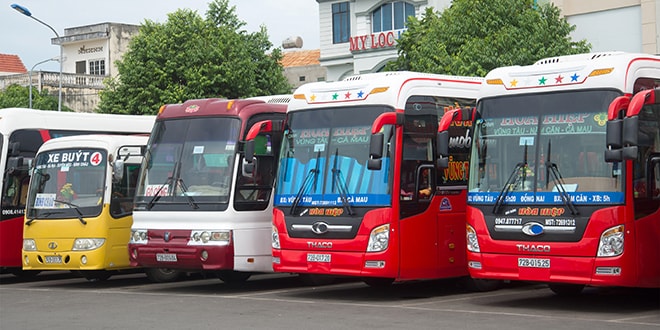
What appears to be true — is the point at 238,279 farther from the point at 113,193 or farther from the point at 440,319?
the point at 440,319

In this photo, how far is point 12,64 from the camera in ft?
299

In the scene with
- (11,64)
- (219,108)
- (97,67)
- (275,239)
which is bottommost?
(275,239)

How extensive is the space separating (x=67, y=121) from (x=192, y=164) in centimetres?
508

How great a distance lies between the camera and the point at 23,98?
60.8 meters

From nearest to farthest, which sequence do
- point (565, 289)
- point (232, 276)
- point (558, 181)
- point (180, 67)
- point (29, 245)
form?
point (558, 181) → point (565, 289) → point (232, 276) → point (29, 245) → point (180, 67)

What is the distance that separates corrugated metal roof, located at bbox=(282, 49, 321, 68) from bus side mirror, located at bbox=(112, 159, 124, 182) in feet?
152

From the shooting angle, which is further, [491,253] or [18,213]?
[18,213]

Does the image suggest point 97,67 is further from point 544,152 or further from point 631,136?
point 631,136

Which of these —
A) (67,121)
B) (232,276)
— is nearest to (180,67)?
(67,121)

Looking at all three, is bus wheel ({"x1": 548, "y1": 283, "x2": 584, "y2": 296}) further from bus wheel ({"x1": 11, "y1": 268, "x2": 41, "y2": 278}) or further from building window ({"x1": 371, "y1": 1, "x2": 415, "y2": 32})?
building window ({"x1": 371, "y1": 1, "x2": 415, "y2": 32})

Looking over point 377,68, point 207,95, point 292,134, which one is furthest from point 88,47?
point 292,134

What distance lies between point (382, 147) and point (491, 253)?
191 centimetres

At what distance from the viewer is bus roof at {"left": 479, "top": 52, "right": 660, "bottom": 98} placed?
1327 cm

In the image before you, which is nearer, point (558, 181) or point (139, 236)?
point (558, 181)
